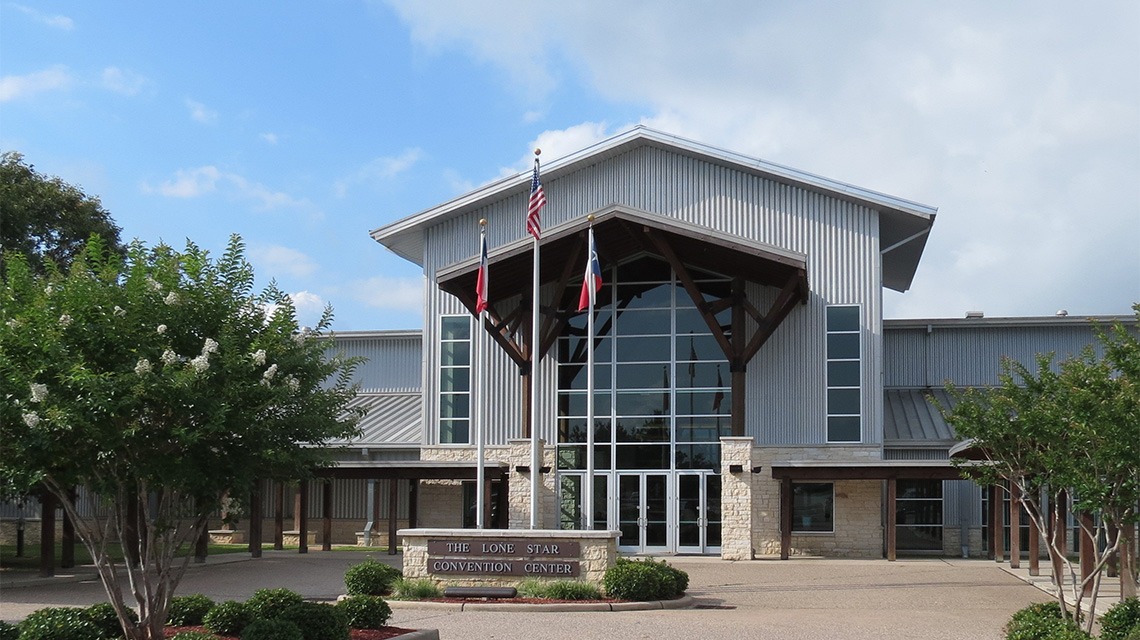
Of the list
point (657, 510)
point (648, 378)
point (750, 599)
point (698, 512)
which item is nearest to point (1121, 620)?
point (750, 599)

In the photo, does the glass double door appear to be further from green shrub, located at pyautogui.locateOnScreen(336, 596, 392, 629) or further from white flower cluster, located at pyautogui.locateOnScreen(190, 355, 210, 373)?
white flower cluster, located at pyautogui.locateOnScreen(190, 355, 210, 373)

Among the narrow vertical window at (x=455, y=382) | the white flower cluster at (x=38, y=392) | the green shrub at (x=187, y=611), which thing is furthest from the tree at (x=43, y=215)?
the white flower cluster at (x=38, y=392)

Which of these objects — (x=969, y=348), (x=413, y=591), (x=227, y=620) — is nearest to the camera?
(x=227, y=620)

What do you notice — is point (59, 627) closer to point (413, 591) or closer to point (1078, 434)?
point (413, 591)

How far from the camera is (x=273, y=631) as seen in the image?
11.7 metres

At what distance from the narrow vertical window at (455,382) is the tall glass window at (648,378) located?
272cm

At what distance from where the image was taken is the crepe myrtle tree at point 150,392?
10.8 metres

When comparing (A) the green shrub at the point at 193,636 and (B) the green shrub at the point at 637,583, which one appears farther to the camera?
(B) the green shrub at the point at 637,583

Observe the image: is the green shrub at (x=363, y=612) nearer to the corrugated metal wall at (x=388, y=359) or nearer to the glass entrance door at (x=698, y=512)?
the glass entrance door at (x=698, y=512)

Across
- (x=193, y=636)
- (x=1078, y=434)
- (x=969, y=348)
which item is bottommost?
(x=193, y=636)

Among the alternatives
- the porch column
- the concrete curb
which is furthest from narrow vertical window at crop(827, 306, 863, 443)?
the concrete curb

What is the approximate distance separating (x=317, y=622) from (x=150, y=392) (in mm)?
3055

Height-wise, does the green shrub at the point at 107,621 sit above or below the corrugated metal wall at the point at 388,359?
below

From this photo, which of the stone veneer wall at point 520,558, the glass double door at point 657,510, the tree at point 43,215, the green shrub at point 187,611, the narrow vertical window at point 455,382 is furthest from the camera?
the narrow vertical window at point 455,382
